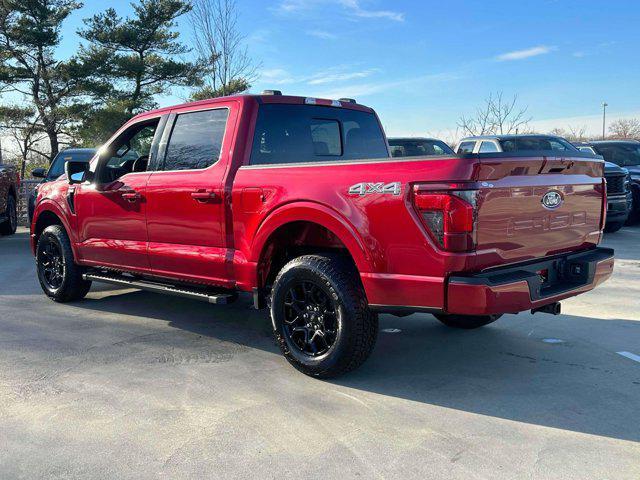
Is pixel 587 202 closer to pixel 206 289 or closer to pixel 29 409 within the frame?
pixel 206 289

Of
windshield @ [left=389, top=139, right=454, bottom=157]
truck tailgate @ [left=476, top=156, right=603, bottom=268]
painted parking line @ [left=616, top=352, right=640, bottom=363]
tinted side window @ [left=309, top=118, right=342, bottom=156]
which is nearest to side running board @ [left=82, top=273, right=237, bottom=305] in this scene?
tinted side window @ [left=309, top=118, right=342, bottom=156]

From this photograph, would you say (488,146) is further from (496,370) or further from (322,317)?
(322,317)

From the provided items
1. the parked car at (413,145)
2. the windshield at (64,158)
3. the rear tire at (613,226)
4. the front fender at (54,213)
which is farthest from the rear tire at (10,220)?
the rear tire at (613,226)

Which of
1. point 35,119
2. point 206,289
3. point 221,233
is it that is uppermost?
point 35,119

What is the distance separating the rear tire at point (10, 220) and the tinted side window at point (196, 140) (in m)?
9.23

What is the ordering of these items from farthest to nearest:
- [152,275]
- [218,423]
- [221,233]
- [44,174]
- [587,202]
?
[44,174]
[152,275]
[221,233]
[587,202]
[218,423]

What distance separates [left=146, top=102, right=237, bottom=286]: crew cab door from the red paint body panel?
1 cm

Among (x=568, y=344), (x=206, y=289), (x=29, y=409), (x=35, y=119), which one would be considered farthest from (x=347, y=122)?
(x=35, y=119)

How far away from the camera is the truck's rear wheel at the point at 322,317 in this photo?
3756 millimetres

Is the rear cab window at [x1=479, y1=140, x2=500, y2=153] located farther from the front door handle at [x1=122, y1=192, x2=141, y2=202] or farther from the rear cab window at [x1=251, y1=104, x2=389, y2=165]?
the front door handle at [x1=122, y1=192, x2=141, y2=202]

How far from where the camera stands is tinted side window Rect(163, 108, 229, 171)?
467 cm

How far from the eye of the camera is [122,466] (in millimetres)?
2852

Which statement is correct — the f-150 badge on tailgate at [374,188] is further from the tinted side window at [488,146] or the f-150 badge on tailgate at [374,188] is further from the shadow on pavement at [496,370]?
the tinted side window at [488,146]

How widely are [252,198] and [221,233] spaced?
17.5 inches
